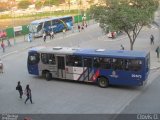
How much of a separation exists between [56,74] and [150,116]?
9.96 m

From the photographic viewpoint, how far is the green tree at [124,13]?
33.2 m

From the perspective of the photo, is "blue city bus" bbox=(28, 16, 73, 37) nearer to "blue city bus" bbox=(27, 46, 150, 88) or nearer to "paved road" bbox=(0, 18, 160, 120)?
"paved road" bbox=(0, 18, 160, 120)

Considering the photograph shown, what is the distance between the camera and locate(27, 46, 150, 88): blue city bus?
25078 millimetres

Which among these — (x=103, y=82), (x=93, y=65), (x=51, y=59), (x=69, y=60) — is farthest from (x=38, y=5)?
(x=103, y=82)

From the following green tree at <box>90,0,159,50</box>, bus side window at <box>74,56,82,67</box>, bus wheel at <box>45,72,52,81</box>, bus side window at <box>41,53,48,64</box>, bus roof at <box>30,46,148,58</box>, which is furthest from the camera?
green tree at <box>90,0,159,50</box>

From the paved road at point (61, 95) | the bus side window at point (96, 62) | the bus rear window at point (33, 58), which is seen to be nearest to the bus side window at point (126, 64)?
the paved road at point (61, 95)

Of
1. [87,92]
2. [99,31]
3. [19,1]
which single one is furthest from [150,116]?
[19,1]

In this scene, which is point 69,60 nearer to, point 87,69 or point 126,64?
point 87,69

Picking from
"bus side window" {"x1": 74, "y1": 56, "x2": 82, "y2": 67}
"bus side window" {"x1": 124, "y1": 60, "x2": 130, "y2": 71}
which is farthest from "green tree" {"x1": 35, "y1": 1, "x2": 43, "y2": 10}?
"bus side window" {"x1": 124, "y1": 60, "x2": 130, "y2": 71}

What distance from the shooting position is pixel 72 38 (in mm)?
52562

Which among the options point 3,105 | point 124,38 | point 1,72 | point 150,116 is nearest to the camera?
point 150,116

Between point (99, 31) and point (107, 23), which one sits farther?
point (99, 31)

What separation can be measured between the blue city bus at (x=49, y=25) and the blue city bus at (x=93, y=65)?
26.6 meters

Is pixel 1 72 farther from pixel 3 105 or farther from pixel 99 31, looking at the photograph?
pixel 99 31
